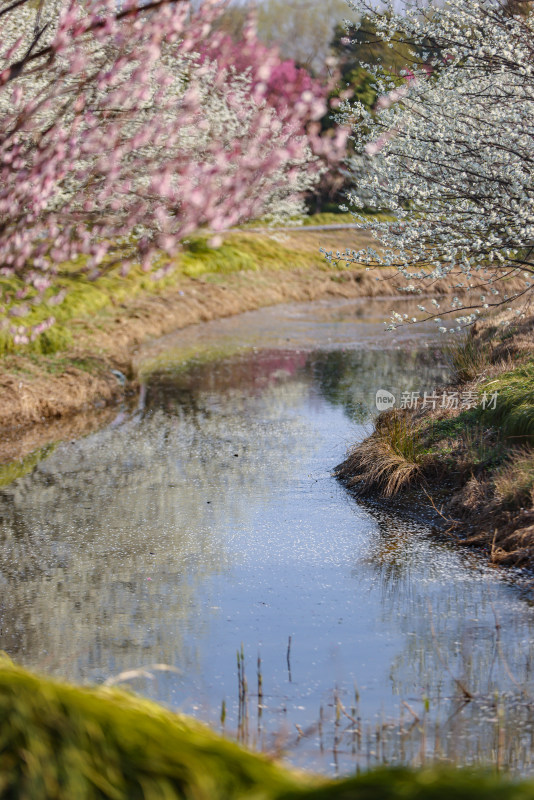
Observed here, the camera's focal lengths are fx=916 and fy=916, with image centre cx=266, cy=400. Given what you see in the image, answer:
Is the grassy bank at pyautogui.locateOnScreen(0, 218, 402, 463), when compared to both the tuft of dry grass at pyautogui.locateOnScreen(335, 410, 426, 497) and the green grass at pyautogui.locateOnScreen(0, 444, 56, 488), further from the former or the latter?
the tuft of dry grass at pyautogui.locateOnScreen(335, 410, 426, 497)

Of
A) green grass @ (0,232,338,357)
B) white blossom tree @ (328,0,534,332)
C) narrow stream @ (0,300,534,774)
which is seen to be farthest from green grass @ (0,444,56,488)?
white blossom tree @ (328,0,534,332)

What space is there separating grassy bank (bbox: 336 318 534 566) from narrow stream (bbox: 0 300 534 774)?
372mm

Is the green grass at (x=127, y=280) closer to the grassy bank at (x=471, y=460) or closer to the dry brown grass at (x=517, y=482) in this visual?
the grassy bank at (x=471, y=460)

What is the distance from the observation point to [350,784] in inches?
77.1

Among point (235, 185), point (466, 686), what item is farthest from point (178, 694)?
point (235, 185)

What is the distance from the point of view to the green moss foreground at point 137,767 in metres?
1.91

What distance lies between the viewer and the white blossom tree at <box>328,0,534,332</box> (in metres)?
9.38

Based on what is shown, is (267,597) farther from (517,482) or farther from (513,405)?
(513,405)

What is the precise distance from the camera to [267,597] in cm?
720

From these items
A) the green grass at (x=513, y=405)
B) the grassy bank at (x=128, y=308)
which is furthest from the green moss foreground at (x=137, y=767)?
the green grass at (x=513, y=405)

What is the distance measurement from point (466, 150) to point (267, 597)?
5.48 metres

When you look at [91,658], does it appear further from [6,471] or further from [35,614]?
[6,471]

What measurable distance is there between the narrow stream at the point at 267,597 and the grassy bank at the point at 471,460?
0.37m

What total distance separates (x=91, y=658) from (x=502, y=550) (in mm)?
3568
